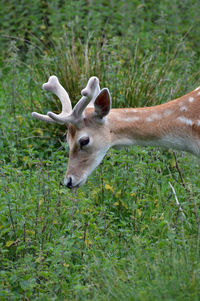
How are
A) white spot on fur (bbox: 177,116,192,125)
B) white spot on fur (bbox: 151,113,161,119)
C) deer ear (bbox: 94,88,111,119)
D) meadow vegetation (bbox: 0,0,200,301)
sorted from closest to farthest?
meadow vegetation (bbox: 0,0,200,301) → deer ear (bbox: 94,88,111,119) → white spot on fur (bbox: 177,116,192,125) → white spot on fur (bbox: 151,113,161,119)

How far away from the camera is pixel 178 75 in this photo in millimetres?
8062

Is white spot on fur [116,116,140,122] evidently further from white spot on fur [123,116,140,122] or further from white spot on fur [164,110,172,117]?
white spot on fur [164,110,172,117]

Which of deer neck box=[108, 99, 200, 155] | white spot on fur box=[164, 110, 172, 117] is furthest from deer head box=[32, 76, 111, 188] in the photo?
white spot on fur box=[164, 110, 172, 117]

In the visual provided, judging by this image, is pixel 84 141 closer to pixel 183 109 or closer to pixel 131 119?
pixel 131 119

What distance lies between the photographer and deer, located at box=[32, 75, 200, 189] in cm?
496

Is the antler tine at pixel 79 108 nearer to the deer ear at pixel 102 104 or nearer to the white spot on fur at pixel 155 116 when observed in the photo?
the deer ear at pixel 102 104

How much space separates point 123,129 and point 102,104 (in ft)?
1.01

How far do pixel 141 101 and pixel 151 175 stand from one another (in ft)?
4.73

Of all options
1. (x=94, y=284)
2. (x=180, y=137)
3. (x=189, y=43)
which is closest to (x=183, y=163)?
(x=180, y=137)

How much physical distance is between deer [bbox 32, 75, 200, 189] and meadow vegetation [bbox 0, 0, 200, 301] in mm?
272

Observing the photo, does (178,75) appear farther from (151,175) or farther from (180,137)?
(180,137)

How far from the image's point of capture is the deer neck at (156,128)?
497 centimetres

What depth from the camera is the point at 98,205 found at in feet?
18.1

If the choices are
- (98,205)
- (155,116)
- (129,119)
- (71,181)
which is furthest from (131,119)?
(98,205)
